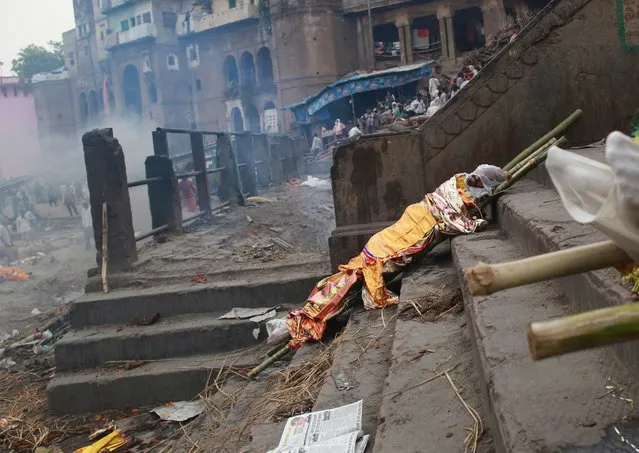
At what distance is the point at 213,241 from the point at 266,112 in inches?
1152

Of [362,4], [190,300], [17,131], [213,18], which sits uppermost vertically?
[213,18]

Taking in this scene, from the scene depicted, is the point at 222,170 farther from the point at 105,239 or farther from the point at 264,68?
the point at 264,68

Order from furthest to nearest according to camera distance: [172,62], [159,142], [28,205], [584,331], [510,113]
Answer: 1. [172,62]
2. [28,205]
3. [159,142]
4. [510,113]
5. [584,331]

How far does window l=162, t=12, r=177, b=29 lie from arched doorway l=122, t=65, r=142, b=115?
4.11 meters

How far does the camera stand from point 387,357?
12.1ft

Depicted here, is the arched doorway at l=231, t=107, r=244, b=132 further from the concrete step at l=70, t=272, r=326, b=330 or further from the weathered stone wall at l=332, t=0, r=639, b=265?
the weathered stone wall at l=332, t=0, r=639, b=265

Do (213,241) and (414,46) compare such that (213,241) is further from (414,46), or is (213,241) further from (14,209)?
(414,46)

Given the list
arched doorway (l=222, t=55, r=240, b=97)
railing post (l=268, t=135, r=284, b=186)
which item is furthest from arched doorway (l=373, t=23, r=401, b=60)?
railing post (l=268, t=135, r=284, b=186)

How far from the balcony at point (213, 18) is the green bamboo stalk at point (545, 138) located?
3285 centimetres

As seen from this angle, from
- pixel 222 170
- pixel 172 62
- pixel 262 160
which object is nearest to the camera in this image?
pixel 222 170

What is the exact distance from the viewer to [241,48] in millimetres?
38094

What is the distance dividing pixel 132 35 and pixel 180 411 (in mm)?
42409

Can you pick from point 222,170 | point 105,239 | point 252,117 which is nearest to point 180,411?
point 105,239

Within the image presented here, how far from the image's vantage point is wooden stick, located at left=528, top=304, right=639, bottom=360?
53.7 inches
